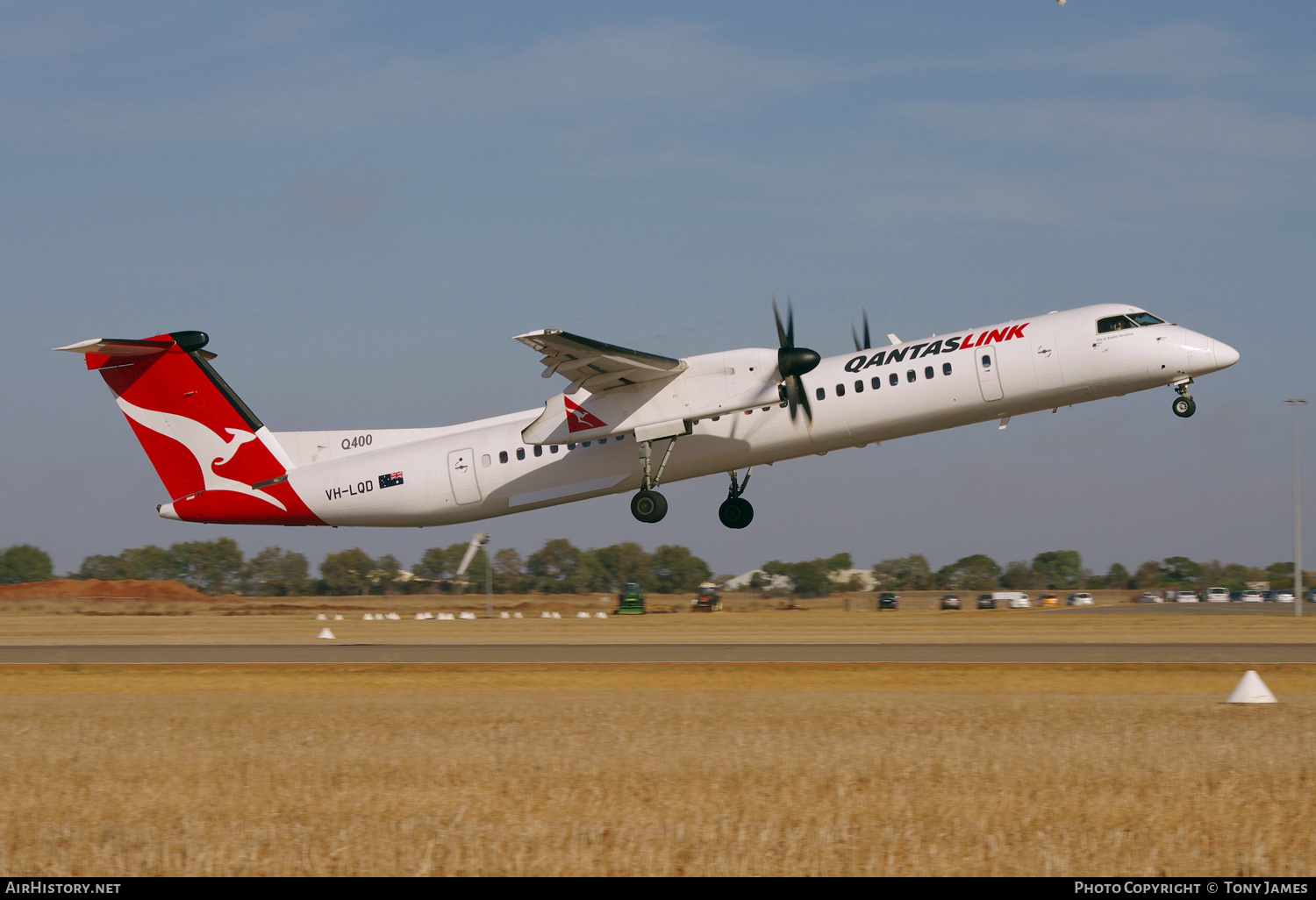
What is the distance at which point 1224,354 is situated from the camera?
28953 millimetres

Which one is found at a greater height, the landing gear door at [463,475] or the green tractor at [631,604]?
the landing gear door at [463,475]

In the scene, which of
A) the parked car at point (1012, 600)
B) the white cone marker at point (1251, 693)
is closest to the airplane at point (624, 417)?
the white cone marker at point (1251, 693)

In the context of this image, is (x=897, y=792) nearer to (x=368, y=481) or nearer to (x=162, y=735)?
(x=162, y=735)

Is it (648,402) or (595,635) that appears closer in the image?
(648,402)

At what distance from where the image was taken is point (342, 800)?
14.1m

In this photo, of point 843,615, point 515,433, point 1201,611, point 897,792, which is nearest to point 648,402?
point 515,433

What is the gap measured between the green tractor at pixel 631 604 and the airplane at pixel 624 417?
24.3 m

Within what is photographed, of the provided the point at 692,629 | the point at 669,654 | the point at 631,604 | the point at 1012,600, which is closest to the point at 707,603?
the point at 631,604

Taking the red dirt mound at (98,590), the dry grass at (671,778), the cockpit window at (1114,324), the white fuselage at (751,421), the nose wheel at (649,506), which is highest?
the cockpit window at (1114,324)

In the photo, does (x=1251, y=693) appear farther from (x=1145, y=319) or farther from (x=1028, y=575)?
(x=1028, y=575)

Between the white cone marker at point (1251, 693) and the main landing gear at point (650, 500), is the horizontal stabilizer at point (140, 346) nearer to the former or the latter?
the main landing gear at point (650, 500)

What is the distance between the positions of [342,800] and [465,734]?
4313 mm

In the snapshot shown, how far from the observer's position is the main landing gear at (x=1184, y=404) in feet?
96.4

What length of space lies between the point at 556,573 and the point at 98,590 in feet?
100
